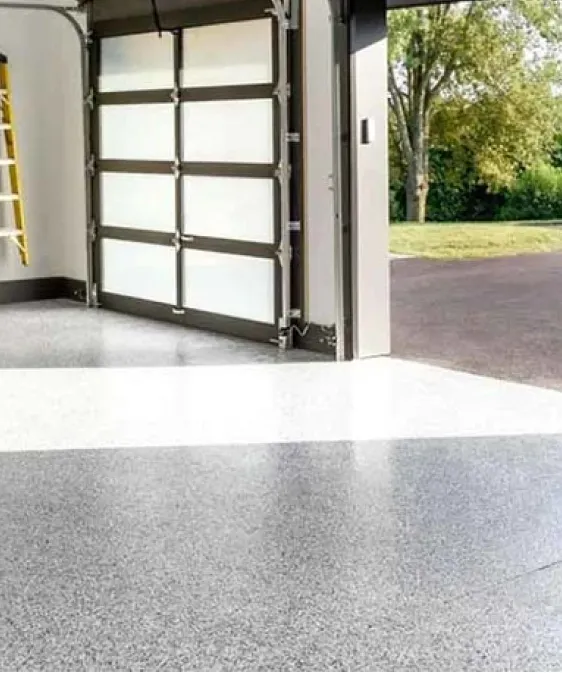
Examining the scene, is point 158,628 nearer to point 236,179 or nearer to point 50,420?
point 50,420

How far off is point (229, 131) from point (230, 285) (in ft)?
3.34

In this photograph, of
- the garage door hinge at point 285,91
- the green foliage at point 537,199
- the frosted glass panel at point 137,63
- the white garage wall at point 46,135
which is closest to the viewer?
the garage door hinge at point 285,91

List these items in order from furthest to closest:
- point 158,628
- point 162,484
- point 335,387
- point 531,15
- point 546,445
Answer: point 531,15
point 335,387
point 546,445
point 162,484
point 158,628

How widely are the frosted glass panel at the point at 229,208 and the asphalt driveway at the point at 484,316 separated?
3.88ft

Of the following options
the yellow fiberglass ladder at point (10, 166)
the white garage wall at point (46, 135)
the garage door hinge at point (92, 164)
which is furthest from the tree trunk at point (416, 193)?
the yellow fiberglass ladder at point (10, 166)

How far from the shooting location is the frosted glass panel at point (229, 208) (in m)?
7.88

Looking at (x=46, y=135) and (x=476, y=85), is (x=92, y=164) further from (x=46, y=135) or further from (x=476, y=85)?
(x=476, y=85)

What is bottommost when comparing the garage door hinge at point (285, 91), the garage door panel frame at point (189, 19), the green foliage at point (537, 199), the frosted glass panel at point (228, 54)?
the green foliage at point (537, 199)

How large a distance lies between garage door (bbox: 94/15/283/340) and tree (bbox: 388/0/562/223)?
20.9 feet

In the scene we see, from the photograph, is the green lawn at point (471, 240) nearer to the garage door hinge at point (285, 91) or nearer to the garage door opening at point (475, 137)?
the garage door opening at point (475, 137)

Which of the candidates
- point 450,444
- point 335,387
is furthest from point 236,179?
point 450,444

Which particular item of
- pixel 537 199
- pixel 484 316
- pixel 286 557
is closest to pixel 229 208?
pixel 484 316

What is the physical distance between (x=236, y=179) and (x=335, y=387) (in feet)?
6.93

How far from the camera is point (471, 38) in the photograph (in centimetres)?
1502
